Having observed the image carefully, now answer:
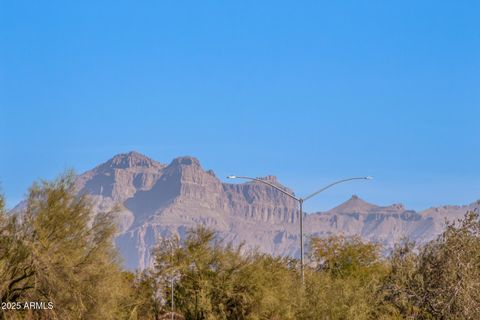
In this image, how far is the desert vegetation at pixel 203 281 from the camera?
1181 inches

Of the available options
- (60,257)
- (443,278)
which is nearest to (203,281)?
(60,257)

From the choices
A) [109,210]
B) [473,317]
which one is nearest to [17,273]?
[109,210]

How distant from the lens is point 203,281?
41.4m

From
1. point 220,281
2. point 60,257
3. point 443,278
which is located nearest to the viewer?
point 443,278

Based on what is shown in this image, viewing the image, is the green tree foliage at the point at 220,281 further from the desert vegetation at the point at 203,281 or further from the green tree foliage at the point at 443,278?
the green tree foliage at the point at 443,278

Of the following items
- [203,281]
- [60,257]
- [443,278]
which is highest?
[203,281]

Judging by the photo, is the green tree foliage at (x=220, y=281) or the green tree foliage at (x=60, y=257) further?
the green tree foliage at (x=220, y=281)

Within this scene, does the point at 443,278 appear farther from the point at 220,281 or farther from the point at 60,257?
the point at 220,281

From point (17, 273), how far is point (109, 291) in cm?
351

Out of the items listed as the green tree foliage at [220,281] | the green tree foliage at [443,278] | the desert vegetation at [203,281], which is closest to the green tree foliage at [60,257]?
the desert vegetation at [203,281]

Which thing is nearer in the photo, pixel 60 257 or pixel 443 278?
pixel 443 278

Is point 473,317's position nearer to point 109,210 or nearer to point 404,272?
point 404,272

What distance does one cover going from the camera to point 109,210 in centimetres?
3484

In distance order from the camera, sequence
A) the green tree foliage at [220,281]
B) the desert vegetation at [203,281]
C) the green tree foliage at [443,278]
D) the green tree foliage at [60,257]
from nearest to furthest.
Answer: the green tree foliage at [443,278] < the desert vegetation at [203,281] < the green tree foliage at [60,257] < the green tree foliage at [220,281]
